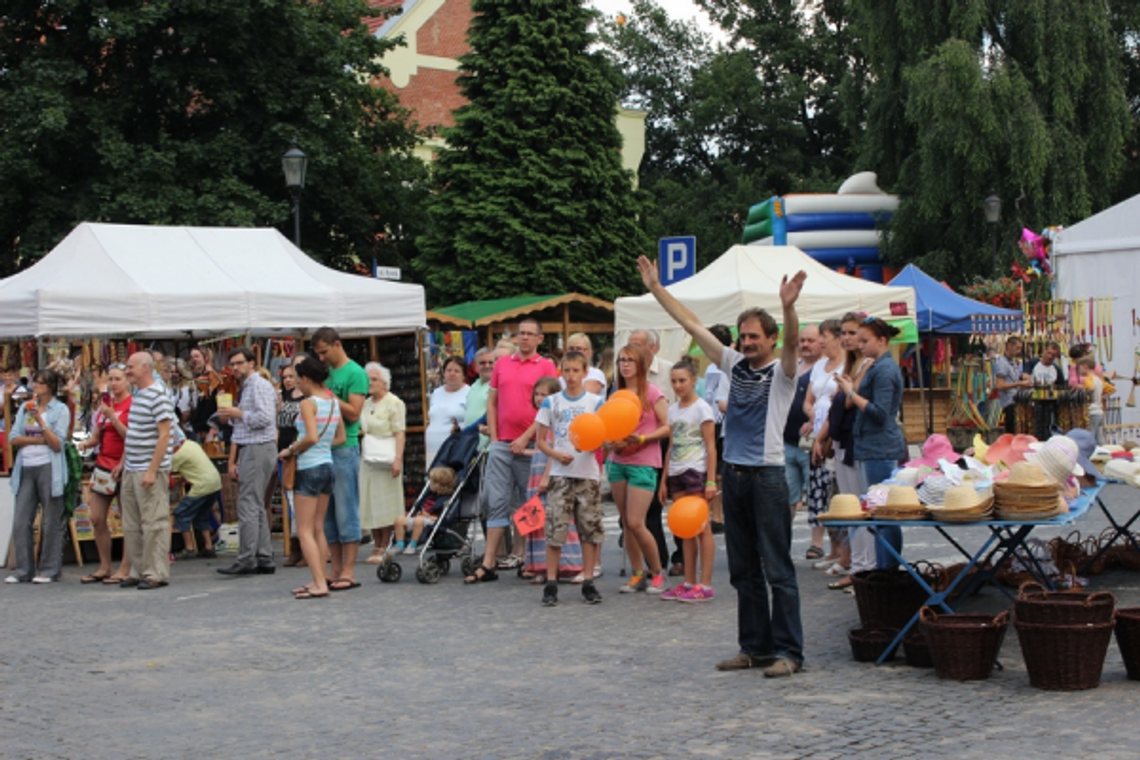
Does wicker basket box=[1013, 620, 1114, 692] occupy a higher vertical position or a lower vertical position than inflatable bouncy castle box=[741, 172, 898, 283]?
lower

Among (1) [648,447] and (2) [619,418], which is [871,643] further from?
(1) [648,447]

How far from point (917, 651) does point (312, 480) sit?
4933 mm

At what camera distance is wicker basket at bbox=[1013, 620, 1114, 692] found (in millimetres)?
6781

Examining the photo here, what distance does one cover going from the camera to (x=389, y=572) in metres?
11.3

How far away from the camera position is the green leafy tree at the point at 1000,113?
109 ft

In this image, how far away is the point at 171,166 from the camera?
88.5 feet

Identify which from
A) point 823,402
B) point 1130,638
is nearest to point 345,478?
point 823,402

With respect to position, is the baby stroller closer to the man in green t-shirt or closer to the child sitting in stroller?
the child sitting in stroller

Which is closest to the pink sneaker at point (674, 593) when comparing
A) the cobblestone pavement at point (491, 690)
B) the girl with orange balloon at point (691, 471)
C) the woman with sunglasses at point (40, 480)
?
the girl with orange balloon at point (691, 471)

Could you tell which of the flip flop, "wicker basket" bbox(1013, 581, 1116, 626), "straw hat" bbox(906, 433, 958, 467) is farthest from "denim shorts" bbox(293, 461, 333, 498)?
"wicker basket" bbox(1013, 581, 1116, 626)

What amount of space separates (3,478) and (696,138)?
4476 centimetres

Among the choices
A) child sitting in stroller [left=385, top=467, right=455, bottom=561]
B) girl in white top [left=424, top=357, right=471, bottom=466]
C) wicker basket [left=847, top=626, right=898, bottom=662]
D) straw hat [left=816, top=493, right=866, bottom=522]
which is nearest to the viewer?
wicker basket [left=847, top=626, right=898, bottom=662]

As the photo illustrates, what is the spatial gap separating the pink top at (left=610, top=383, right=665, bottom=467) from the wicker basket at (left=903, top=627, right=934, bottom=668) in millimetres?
3059

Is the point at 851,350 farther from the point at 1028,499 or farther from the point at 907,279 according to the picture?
the point at 907,279
